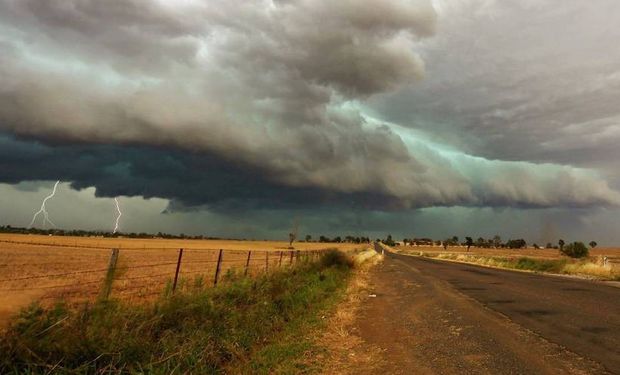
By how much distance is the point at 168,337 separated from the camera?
25.6 feet

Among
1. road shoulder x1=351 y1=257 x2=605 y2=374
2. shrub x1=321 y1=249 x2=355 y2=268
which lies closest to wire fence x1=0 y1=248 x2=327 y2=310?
shrub x1=321 y1=249 x2=355 y2=268

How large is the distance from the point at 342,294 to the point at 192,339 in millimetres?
11900

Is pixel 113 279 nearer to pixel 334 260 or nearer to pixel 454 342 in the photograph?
pixel 454 342

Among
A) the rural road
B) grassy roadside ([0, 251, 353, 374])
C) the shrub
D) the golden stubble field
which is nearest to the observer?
grassy roadside ([0, 251, 353, 374])

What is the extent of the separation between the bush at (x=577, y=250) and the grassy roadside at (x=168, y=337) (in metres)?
68.1

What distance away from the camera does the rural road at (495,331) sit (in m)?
8.21

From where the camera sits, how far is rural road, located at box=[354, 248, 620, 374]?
821 centimetres

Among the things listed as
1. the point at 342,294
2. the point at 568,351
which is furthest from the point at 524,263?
the point at 568,351

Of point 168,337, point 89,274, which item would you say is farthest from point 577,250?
point 168,337

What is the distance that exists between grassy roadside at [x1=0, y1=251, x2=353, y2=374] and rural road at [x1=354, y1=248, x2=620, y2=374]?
82.9 inches

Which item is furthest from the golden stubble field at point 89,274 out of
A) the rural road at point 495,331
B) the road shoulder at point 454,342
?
the rural road at point 495,331

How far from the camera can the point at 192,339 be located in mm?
7945

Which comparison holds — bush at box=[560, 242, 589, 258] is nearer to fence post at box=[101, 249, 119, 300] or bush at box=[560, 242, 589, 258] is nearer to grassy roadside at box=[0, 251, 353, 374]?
grassy roadside at box=[0, 251, 353, 374]

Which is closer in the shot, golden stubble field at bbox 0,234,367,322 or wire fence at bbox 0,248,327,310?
wire fence at bbox 0,248,327,310
